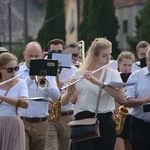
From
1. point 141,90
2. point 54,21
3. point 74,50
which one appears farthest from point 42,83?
point 54,21

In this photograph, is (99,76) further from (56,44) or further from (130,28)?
(130,28)

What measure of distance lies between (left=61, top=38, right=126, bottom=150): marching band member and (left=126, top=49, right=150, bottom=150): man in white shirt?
25cm

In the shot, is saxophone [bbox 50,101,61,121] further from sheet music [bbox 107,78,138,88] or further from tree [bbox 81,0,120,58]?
tree [bbox 81,0,120,58]

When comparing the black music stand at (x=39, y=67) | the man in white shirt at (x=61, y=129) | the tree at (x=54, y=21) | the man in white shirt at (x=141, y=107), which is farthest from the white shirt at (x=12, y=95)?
the tree at (x=54, y=21)

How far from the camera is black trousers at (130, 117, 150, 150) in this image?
8.59 metres

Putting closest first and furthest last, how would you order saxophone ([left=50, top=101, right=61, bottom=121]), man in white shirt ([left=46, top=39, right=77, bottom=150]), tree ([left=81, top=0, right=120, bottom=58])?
saxophone ([left=50, top=101, right=61, bottom=121]) < man in white shirt ([left=46, top=39, right=77, bottom=150]) < tree ([left=81, top=0, right=120, bottom=58])

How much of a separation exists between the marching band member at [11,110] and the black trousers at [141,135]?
146cm

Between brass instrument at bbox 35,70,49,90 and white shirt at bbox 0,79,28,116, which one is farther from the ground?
brass instrument at bbox 35,70,49,90

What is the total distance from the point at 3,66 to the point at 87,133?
128cm

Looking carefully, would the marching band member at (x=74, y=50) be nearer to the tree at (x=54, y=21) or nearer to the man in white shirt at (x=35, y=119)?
the man in white shirt at (x=35, y=119)

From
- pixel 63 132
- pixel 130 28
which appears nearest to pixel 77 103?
pixel 63 132

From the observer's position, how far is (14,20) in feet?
225

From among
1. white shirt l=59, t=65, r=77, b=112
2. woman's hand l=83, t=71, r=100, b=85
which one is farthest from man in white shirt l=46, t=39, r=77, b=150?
woman's hand l=83, t=71, r=100, b=85

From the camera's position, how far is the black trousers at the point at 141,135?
8.59m
